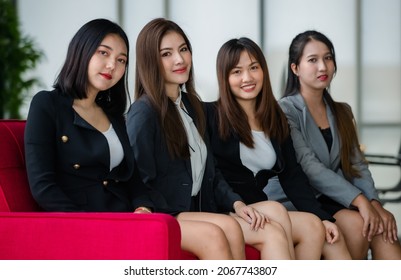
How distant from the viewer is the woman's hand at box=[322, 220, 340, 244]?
3.01 m

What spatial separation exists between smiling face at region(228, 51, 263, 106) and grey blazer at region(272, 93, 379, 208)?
0.29 meters

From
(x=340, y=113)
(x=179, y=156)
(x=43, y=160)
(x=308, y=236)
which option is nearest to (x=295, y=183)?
(x=308, y=236)

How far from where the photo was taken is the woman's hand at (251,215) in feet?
9.09

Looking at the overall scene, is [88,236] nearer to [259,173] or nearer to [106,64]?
[106,64]

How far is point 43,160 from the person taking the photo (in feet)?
8.05

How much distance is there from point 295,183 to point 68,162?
109cm

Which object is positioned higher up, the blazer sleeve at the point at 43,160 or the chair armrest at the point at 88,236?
the blazer sleeve at the point at 43,160

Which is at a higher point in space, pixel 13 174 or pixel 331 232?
pixel 13 174

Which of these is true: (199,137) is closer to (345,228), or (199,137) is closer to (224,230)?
(224,230)

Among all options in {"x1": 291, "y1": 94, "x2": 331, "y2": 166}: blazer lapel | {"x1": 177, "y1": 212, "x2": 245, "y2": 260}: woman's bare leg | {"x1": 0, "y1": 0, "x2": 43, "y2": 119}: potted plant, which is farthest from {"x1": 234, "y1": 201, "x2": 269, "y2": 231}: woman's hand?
{"x1": 0, "y1": 0, "x2": 43, "y2": 119}: potted plant

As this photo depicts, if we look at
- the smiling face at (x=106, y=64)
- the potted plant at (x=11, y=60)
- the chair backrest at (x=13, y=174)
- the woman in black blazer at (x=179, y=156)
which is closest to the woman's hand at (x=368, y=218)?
the woman in black blazer at (x=179, y=156)

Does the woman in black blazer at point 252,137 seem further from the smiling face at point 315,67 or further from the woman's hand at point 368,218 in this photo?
the smiling face at point 315,67

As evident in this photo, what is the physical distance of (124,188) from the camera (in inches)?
106

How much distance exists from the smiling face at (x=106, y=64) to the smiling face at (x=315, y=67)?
1.11 meters
